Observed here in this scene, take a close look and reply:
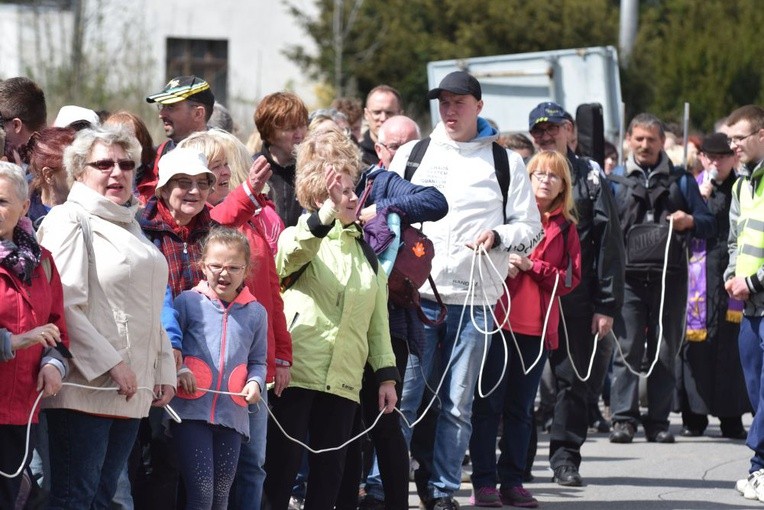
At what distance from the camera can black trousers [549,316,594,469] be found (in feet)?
30.9

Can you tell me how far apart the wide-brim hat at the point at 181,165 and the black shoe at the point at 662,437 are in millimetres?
6169

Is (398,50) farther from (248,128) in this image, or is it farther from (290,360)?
(290,360)

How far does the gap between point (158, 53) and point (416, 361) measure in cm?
3003

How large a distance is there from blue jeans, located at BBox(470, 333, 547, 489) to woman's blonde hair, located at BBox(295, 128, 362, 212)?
6.16ft

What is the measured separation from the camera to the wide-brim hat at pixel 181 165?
249 inches

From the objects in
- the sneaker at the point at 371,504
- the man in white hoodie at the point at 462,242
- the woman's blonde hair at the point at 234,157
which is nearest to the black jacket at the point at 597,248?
the man in white hoodie at the point at 462,242

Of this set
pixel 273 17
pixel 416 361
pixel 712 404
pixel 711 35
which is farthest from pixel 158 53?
pixel 416 361

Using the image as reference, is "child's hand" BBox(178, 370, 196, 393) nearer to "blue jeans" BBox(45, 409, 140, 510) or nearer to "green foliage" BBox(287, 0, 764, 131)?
"blue jeans" BBox(45, 409, 140, 510)

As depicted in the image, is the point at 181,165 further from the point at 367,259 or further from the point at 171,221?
the point at 367,259

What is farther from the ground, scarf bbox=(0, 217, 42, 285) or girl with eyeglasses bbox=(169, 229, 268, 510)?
scarf bbox=(0, 217, 42, 285)

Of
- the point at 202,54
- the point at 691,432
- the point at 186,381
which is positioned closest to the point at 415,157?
the point at 186,381

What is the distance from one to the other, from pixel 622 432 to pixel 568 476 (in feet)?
7.61

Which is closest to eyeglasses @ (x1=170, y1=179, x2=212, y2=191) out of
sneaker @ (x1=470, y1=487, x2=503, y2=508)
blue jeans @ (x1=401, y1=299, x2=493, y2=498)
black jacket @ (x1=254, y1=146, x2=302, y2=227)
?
black jacket @ (x1=254, y1=146, x2=302, y2=227)

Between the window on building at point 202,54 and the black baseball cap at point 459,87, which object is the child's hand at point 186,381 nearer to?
the black baseball cap at point 459,87
